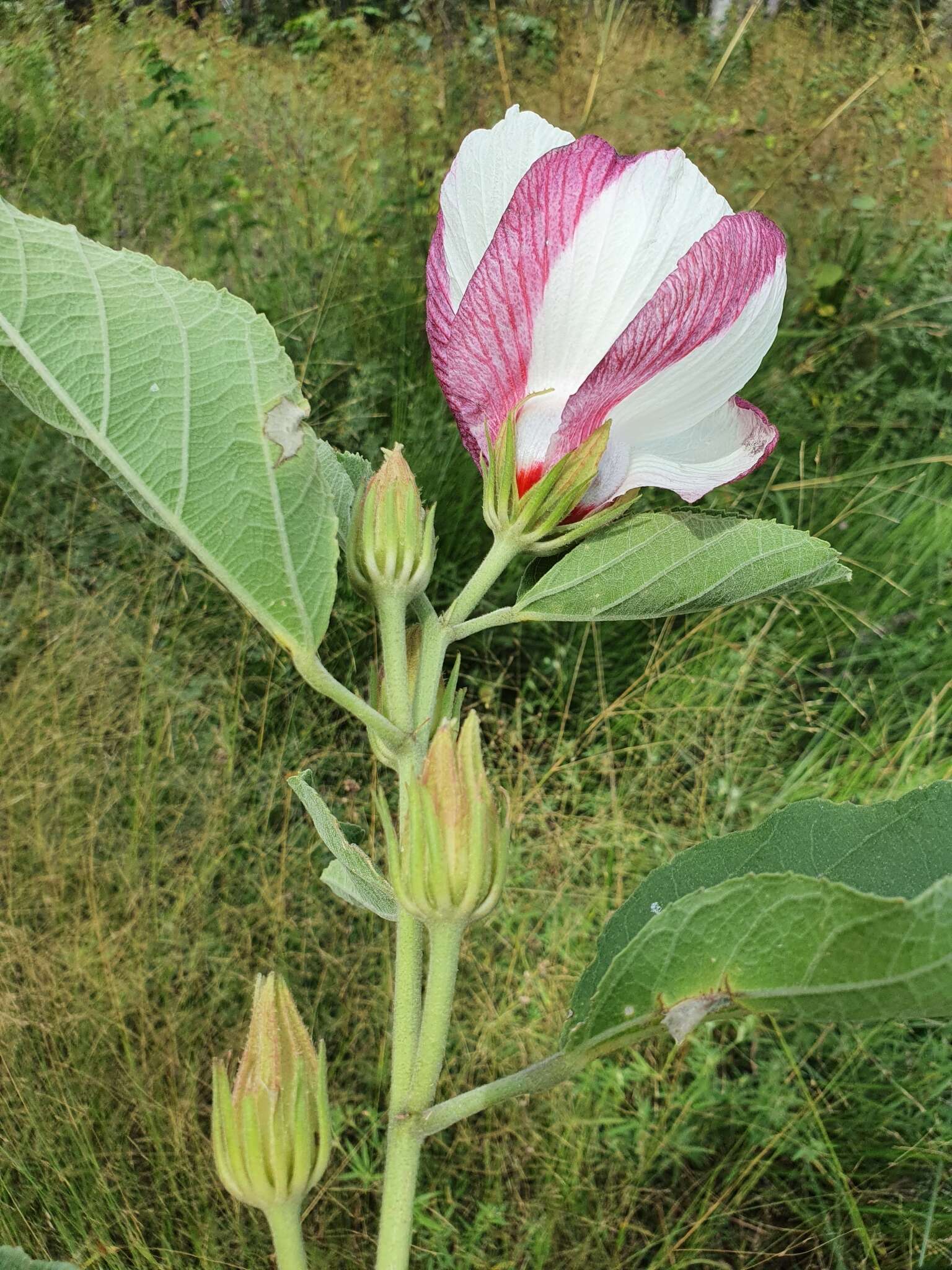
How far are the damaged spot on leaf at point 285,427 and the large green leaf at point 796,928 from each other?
9.6 inches

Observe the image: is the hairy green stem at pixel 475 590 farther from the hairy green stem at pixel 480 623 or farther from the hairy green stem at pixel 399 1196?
the hairy green stem at pixel 399 1196

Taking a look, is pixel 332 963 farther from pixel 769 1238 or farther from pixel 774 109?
pixel 774 109

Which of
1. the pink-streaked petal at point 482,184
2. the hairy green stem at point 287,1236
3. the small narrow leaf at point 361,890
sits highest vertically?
the pink-streaked petal at point 482,184

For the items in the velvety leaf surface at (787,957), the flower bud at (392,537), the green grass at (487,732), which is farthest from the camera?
the green grass at (487,732)

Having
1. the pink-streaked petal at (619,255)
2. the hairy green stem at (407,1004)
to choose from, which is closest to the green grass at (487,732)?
the hairy green stem at (407,1004)

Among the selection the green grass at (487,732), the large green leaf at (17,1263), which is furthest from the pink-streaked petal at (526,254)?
the green grass at (487,732)

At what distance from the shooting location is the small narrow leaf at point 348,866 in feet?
1.63

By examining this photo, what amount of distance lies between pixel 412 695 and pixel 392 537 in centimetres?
7

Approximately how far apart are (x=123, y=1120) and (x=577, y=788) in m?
1.03

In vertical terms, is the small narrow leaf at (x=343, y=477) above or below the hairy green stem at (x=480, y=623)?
above

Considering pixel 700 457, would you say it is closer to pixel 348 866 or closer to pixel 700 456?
pixel 700 456

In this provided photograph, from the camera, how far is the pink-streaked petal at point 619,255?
0.49 meters

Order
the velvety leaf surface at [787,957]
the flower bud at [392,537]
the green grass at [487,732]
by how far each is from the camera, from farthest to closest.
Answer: the green grass at [487,732] < the flower bud at [392,537] < the velvety leaf surface at [787,957]

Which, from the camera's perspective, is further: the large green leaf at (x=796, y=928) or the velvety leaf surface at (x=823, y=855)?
the velvety leaf surface at (x=823, y=855)
